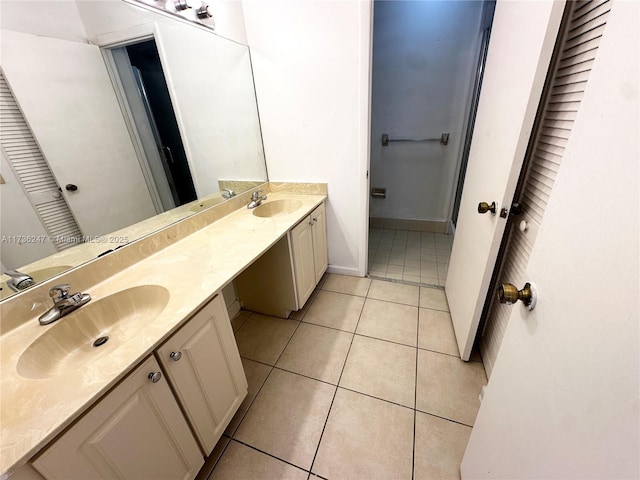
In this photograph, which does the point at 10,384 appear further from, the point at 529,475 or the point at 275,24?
the point at 275,24

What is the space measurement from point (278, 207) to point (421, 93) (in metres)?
1.92

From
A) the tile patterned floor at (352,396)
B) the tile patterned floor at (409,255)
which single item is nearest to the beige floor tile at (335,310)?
the tile patterned floor at (352,396)

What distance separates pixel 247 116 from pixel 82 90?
103 cm

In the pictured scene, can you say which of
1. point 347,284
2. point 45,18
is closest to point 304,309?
point 347,284

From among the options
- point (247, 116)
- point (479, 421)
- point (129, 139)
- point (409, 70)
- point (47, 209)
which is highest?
point (409, 70)

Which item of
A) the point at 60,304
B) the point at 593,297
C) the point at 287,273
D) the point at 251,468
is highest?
the point at 593,297

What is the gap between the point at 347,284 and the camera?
2223 mm

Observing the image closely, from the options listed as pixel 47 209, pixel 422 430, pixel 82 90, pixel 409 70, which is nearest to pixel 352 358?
pixel 422 430

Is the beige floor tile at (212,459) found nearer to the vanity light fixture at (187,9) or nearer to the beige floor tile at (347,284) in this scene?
the beige floor tile at (347,284)

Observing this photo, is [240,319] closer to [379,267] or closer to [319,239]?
[319,239]

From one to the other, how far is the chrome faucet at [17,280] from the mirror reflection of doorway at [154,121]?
1.83 feet

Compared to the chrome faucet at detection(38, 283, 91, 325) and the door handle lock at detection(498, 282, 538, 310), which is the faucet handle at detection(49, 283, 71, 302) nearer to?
the chrome faucet at detection(38, 283, 91, 325)

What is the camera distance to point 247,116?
1882 millimetres

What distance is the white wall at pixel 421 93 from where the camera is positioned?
2.32 metres
